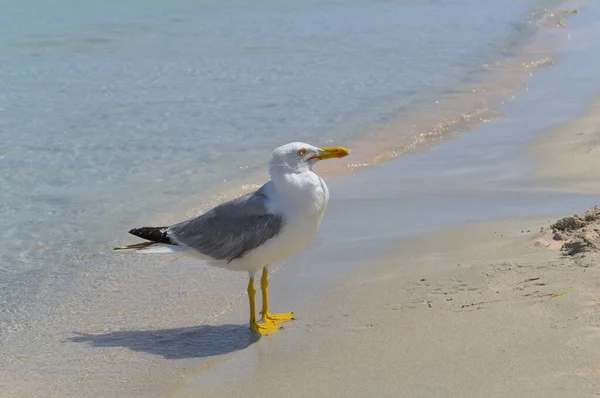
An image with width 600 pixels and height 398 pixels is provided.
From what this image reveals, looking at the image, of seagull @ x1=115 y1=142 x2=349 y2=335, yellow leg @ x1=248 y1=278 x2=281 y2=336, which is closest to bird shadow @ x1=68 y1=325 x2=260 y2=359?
yellow leg @ x1=248 y1=278 x2=281 y2=336

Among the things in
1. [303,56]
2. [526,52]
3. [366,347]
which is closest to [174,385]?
[366,347]

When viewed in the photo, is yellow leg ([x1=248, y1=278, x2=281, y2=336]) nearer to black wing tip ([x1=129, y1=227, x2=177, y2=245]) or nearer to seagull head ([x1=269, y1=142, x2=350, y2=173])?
black wing tip ([x1=129, y1=227, x2=177, y2=245])

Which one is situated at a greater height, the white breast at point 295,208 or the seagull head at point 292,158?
the seagull head at point 292,158

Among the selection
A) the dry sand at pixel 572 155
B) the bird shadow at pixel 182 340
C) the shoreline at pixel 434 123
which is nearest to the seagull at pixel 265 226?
the bird shadow at pixel 182 340

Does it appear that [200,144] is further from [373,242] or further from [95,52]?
[95,52]

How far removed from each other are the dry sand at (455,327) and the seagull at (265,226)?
0.43 metres

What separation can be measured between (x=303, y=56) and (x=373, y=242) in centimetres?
838

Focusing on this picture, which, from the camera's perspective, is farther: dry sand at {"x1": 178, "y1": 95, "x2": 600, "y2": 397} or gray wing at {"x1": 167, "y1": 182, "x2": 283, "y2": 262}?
gray wing at {"x1": 167, "y1": 182, "x2": 283, "y2": 262}

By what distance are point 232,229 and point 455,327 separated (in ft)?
4.76

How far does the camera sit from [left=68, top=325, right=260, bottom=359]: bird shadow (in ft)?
17.7

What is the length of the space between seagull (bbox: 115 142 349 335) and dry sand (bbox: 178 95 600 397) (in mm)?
433

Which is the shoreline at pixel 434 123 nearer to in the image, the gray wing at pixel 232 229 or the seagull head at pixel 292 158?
the gray wing at pixel 232 229

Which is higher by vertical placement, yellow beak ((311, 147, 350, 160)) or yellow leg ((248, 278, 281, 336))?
yellow beak ((311, 147, 350, 160))

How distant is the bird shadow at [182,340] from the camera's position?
17.7 ft
